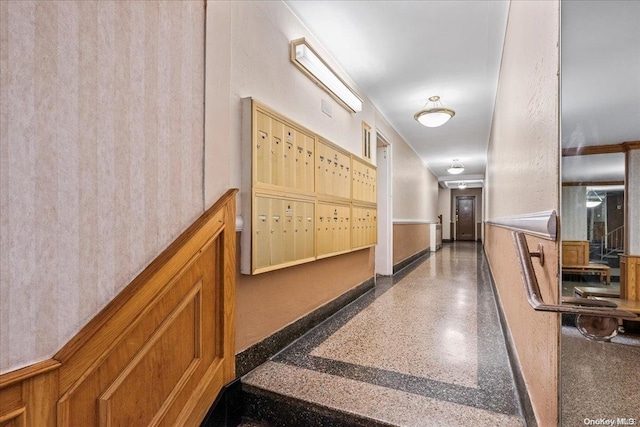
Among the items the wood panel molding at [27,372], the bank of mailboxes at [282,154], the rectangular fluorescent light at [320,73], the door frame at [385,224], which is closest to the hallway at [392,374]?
the wood panel molding at [27,372]

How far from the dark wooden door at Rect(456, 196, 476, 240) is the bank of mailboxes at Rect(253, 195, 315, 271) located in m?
12.9

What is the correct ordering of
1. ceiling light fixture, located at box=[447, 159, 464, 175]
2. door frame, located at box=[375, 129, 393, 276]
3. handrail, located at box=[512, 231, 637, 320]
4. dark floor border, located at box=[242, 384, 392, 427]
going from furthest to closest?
ceiling light fixture, located at box=[447, 159, 464, 175], door frame, located at box=[375, 129, 393, 276], dark floor border, located at box=[242, 384, 392, 427], handrail, located at box=[512, 231, 637, 320]

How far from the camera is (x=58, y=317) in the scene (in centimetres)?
97

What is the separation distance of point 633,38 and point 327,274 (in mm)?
2414

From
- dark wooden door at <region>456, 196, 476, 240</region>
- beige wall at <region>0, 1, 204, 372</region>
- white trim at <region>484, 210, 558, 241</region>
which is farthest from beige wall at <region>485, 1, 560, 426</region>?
dark wooden door at <region>456, 196, 476, 240</region>

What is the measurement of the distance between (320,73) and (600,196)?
→ 2141mm

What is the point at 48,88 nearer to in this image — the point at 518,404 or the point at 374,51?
the point at 518,404

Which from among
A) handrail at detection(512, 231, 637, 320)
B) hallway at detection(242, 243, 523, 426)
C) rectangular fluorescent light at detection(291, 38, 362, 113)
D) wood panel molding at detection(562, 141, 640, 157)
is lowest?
hallway at detection(242, 243, 523, 426)

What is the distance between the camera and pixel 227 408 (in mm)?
1596

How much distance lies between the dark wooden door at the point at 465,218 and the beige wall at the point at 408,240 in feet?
20.1

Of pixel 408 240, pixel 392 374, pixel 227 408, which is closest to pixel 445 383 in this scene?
pixel 392 374

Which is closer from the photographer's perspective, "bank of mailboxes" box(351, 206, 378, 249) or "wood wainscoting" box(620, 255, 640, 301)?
"wood wainscoting" box(620, 255, 640, 301)

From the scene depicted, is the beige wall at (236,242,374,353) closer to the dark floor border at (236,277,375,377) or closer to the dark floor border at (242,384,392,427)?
the dark floor border at (236,277,375,377)

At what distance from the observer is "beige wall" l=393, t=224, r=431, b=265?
5.27 m
